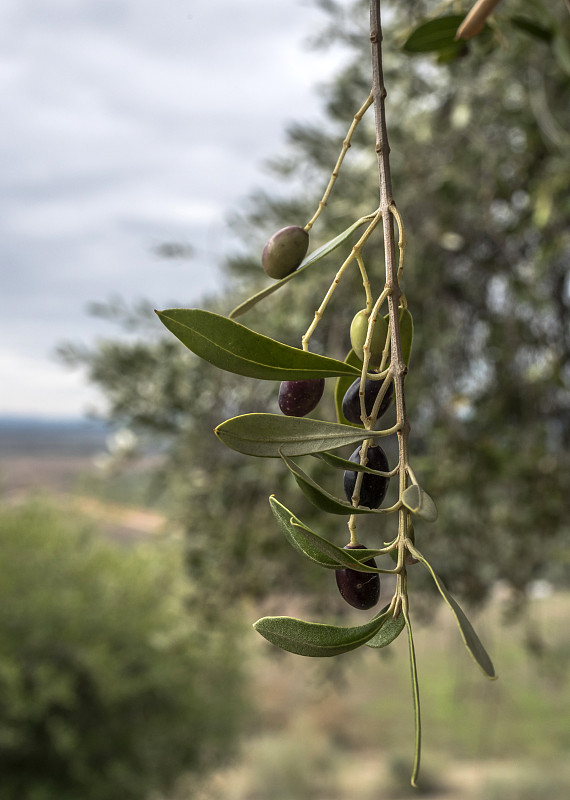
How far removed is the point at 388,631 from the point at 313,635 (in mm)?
17

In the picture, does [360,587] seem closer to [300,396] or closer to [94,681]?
[300,396]

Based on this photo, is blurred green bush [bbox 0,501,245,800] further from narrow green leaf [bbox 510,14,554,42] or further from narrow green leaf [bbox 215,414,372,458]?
narrow green leaf [bbox 215,414,372,458]

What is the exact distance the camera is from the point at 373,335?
0.18 meters

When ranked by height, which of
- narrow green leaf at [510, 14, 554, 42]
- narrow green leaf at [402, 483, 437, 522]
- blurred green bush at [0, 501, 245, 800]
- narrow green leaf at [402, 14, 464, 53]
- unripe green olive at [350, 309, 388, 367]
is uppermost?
narrow green leaf at [510, 14, 554, 42]

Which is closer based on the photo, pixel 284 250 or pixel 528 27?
pixel 284 250

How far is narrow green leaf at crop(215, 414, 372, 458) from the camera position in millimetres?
152

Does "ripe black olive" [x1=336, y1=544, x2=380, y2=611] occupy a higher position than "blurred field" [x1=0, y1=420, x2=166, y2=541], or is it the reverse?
"ripe black olive" [x1=336, y1=544, x2=380, y2=611]

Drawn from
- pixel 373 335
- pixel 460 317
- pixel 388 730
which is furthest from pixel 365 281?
pixel 388 730

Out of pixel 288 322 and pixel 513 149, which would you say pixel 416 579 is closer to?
pixel 288 322

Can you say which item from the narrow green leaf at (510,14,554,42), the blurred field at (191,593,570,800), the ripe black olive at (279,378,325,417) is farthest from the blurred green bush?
the ripe black olive at (279,378,325,417)

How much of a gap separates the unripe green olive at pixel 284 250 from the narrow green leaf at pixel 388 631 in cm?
9

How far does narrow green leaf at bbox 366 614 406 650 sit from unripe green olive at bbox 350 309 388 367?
0.06 meters

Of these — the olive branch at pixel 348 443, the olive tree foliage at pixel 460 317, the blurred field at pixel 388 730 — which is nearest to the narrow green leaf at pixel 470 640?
the olive branch at pixel 348 443

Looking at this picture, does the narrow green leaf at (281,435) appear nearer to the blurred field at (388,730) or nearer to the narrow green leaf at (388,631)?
the narrow green leaf at (388,631)
